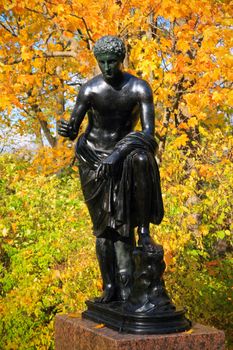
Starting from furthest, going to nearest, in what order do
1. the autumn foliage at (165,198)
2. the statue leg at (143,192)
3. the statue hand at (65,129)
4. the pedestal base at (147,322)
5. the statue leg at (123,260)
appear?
the autumn foliage at (165,198) → the statue hand at (65,129) → the statue leg at (123,260) → the statue leg at (143,192) → the pedestal base at (147,322)

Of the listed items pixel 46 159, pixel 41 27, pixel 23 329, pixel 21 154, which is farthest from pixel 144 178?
pixel 21 154

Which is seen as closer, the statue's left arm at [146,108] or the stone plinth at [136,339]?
the stone plinth at [136,339]

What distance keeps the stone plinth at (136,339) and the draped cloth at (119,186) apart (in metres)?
0.84

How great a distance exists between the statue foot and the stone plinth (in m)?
0.21

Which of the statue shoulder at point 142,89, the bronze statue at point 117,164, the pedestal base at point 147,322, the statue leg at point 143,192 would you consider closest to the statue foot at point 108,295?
the bronze statue at point 117,164

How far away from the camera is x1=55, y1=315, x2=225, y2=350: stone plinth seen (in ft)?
13.1

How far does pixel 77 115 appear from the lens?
16.6 ft

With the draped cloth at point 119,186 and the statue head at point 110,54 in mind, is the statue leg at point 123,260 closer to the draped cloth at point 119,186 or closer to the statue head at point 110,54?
the draped cloth at point 119,186

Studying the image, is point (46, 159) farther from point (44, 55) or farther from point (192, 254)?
point (192, 254)

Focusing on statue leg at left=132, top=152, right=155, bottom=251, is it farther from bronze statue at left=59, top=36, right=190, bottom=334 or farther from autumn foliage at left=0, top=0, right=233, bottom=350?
autumn foliage at left=0, top=0, right=233, bottom=350

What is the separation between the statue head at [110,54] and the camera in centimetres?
466

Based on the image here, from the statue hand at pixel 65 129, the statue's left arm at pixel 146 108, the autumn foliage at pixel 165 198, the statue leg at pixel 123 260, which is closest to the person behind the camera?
the statue's left arm at pixel 146 108

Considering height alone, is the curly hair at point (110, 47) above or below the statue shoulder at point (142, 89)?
above

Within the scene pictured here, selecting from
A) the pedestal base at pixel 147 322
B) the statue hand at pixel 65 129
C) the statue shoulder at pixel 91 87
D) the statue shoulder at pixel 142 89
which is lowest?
the pedestal base at pixel 147 322
